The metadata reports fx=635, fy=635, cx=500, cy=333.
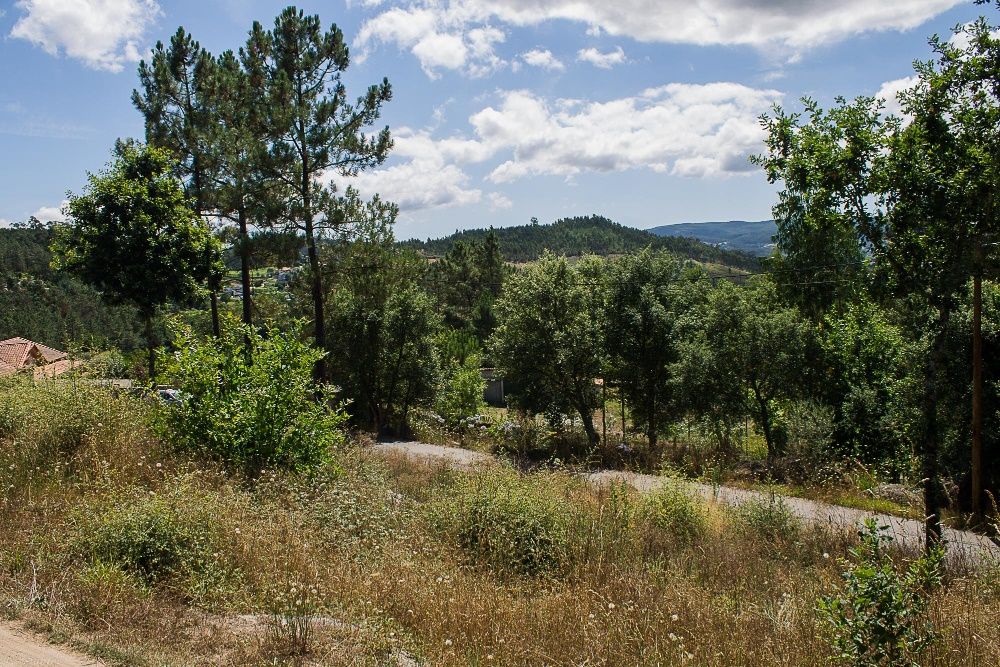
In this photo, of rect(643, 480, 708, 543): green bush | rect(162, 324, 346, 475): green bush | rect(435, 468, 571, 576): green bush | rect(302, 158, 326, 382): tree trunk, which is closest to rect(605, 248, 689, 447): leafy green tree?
rect(302, 158, 326, 382): tree trunk

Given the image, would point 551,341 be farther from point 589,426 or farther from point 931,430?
point 931,430

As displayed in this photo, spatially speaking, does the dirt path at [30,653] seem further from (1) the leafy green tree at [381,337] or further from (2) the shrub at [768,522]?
(1) the leafy green tree at [381,337]

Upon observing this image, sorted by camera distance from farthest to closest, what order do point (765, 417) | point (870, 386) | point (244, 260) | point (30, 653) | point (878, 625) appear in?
point (244, 260)
point (765, 417)
point (870, 386)
point (30, 653)
point (878, 625)

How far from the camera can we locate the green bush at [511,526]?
5.56 metres

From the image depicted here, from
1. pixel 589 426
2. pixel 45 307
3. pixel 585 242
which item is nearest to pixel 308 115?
pixel 589 426

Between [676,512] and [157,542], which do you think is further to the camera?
[676,512]

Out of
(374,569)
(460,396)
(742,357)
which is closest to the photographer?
(374,569)

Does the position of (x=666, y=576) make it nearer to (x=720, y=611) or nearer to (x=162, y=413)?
(x=720, y=611)

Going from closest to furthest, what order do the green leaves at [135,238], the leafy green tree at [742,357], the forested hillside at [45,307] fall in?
the green leaves at [135,238] → the leafy green tree at [742,357] → the forested hillside at [45,307]

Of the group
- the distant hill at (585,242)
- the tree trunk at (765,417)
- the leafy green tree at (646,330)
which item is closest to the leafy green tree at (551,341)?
the leafy green tree at (646,330)

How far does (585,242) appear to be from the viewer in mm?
161250

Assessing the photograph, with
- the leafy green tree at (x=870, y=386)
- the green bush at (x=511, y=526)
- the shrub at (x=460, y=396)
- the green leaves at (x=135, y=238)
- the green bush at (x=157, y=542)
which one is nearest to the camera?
the green bush at (x=157, y=542)

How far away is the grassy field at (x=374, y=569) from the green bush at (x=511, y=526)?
2 centimetres

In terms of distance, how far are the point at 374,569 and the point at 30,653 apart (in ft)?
7.08
